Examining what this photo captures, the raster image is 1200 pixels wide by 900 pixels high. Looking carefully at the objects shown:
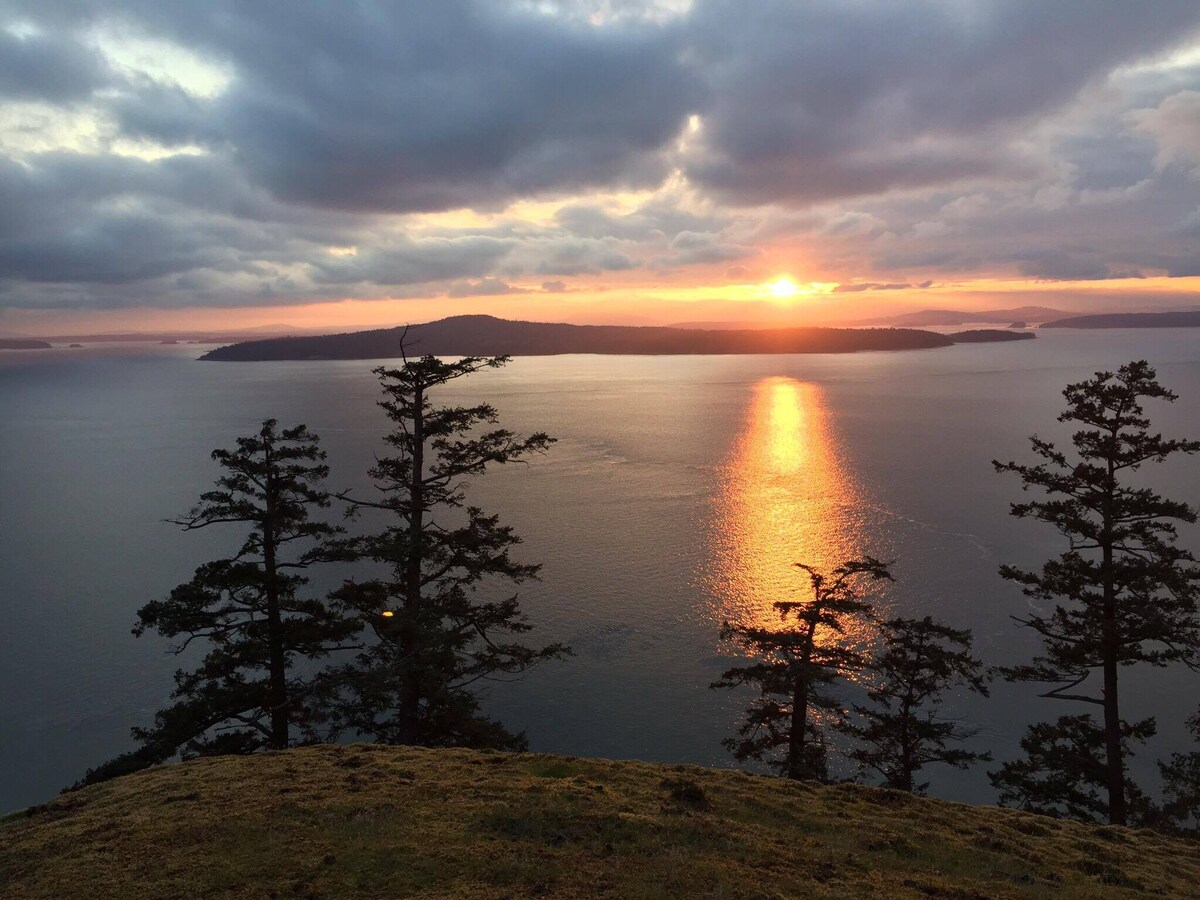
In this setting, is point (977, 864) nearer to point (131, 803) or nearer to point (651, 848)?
point (651, 848)

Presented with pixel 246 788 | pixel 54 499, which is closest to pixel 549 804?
pixel 246 788

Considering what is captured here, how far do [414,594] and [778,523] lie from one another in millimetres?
51958

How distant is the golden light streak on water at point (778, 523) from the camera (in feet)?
167

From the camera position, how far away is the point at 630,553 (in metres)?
59.5

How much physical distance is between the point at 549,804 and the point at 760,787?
532 cm

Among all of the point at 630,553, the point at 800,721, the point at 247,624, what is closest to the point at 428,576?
the point at 247,624

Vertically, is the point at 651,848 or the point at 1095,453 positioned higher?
the point at 1095,453

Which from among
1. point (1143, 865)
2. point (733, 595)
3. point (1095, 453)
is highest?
point (1095, 453)

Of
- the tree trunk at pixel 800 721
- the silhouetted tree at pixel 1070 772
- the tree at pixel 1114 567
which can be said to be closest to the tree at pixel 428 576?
the tree trunk at pixel 800 721

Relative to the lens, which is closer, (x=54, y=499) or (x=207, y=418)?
(x=54, y=499)

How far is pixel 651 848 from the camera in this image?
1223 cm

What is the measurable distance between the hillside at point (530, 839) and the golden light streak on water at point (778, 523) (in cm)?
2969

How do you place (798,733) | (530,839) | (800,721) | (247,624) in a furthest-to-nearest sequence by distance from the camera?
(800,721), (798,733), (247,624), (530,839)

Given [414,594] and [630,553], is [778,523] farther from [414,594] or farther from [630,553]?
[414,594]
